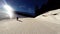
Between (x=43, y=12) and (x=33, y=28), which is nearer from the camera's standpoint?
(x=33, y=28)

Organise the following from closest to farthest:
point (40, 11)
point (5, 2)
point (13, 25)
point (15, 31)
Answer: point (15, 31), point (13, 25), point (5, 2), point (40, 11)

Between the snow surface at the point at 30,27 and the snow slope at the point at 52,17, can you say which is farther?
the snow slope at the point at 52,17

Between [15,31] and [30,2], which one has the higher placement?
[30,2]

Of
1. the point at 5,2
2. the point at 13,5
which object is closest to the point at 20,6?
the point at 13,5

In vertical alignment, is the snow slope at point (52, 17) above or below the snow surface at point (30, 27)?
above

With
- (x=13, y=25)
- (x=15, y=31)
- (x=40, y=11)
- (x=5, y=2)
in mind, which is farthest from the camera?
(x=40, y=11)

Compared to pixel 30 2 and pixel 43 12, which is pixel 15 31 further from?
pixel 43 12

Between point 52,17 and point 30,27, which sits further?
point 52,17

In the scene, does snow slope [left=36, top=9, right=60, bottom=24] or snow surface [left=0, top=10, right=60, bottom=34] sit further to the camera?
snow slope [left=36, top=9, right=60, bottom=24]

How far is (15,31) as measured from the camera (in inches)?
47.4

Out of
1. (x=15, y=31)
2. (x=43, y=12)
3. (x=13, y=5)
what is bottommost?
(x=15, y=31)

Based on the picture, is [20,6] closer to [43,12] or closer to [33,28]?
[43,12]

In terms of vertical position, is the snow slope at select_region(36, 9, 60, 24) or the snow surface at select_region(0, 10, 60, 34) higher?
the snow slope at select_region(36, 9, 60, 24)

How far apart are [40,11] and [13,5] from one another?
0.44 meters
